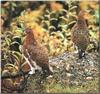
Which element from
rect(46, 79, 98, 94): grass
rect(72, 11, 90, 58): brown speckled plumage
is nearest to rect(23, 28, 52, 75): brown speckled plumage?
rect(46, 79, 98, 94): grass

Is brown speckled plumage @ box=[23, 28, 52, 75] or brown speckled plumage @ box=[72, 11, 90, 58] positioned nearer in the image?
brown speckled plumage @ box=[23, 28, 52, 75]

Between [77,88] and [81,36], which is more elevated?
[81,36]

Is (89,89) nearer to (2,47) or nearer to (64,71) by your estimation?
(64,71)

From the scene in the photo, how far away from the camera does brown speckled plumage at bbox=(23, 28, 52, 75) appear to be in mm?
2672

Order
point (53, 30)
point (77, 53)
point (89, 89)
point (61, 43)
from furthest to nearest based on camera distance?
point (53, 30)
point (61, 43)
point (77, 53)
point (89, 89)

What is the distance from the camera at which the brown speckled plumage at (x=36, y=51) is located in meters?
2.67

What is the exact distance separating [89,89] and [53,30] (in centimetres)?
92

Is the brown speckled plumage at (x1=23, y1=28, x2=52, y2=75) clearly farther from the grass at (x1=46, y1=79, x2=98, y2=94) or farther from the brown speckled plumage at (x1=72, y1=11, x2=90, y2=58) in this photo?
the brown speckled plumage at (x1=72, y1=11, x2=90, y2=58)

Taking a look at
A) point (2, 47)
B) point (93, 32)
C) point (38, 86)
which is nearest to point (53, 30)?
point (93, 32)

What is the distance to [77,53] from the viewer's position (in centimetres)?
287

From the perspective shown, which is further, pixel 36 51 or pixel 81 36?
pixel 81 36

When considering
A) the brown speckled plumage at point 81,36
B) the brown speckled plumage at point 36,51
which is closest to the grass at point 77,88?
the brown speckled plumage at point 36,51

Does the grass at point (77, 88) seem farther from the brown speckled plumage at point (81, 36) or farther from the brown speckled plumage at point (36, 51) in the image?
the brown speckled plumage at point (81, 36)

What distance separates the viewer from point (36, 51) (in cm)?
270
